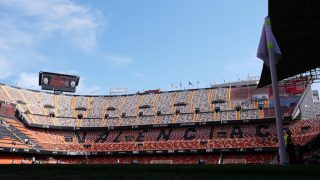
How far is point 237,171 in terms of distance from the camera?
8.96 meters

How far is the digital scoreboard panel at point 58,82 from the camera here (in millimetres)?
63147

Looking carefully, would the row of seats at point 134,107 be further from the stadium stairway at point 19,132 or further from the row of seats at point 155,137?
the stadium stairway at point 19,132

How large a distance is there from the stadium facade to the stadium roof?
17.6 metres

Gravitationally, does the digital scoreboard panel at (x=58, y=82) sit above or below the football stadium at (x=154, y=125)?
above

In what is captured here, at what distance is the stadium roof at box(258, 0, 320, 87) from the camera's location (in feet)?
59.7

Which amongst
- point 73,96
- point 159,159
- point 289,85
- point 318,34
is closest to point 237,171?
point 318,34

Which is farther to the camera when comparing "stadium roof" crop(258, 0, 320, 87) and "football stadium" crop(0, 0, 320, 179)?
"football stadium" crop(0, 0, 320, 179)

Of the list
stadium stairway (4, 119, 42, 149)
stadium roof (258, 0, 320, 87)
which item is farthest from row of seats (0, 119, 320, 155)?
stadium roof (258, 0, 320, 87)

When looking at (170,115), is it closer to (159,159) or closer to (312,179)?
(159,159)

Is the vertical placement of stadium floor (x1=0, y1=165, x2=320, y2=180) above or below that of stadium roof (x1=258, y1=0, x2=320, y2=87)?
below

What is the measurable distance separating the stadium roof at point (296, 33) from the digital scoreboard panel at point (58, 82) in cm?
4400

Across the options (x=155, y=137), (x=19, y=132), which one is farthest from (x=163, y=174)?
(x=19, y=132)

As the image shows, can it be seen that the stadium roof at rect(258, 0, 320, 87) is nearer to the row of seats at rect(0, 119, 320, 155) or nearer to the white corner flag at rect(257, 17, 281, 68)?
the white corner flag at rect(257, 17, 281, 68)

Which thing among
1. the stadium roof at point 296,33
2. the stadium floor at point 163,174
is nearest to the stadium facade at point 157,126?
the stadium roof at point 296,33
